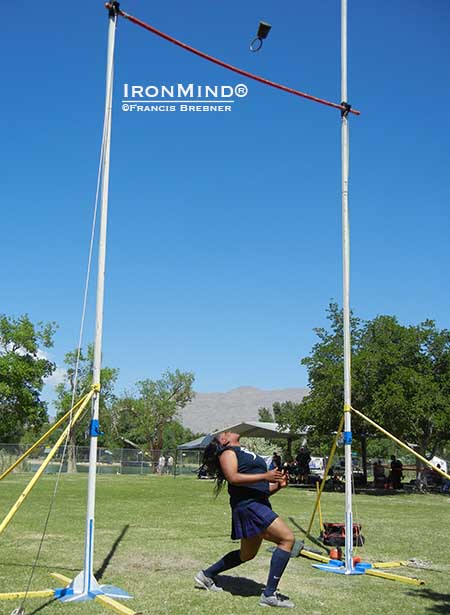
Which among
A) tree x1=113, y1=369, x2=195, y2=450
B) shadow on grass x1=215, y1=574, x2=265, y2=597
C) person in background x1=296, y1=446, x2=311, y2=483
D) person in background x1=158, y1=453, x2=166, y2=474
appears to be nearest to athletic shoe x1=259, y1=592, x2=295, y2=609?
shadow on grass x1=215, y1=574, x2=265, y2=597

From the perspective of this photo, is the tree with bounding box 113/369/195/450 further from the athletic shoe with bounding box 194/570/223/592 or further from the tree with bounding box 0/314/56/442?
the athletic shoe with bounding box 194/570/223/592

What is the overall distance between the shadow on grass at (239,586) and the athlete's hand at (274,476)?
4.45ft

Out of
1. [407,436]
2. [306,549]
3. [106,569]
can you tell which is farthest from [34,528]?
[407,436]

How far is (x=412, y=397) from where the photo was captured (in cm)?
2712

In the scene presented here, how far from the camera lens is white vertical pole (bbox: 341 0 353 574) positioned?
27.7ft

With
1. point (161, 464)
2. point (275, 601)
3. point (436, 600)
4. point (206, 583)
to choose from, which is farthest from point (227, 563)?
point (161, 464)

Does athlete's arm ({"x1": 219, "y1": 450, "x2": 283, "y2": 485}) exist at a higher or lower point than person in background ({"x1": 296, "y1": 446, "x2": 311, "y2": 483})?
higher

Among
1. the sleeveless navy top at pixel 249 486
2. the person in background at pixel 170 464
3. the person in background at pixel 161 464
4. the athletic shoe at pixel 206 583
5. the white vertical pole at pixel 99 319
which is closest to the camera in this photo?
the sleeveless navy top at pixel 249 486

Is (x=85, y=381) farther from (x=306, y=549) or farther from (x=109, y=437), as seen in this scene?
(x=306, y=549)

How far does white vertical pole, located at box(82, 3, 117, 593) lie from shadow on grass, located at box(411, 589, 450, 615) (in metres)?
3.49

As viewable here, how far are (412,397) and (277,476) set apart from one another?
21767 millimetres

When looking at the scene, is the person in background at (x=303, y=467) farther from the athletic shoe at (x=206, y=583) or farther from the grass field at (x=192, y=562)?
the athletic shoe at (x=206, y=583)

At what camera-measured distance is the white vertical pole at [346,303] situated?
8430 mm

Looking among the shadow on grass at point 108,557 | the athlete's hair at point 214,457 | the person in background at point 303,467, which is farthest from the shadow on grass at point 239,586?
the person in background at point 303,467
